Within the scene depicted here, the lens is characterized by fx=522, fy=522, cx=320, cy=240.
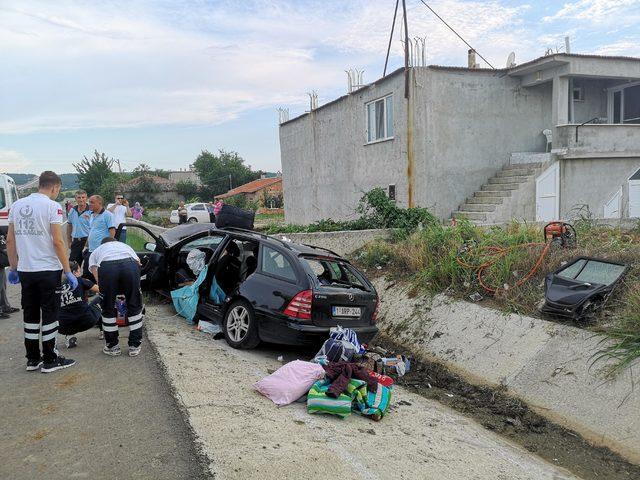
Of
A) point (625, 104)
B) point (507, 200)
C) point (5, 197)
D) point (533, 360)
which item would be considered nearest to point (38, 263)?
point (533, 360)

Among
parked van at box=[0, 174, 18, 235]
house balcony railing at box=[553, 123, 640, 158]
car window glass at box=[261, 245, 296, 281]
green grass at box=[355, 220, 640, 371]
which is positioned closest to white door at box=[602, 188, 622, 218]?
house balcony railing at box=[553, 123, 640, 158]

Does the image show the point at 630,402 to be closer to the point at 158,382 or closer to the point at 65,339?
the point at 158,382

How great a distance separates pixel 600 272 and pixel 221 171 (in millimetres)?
79791

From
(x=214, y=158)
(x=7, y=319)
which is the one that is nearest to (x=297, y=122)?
(x=7, y=319)

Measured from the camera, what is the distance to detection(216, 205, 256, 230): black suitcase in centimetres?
820

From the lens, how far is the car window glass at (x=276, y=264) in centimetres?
641

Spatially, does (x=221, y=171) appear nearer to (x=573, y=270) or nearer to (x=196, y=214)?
(x=196, y=214)

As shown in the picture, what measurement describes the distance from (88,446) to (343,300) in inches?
134

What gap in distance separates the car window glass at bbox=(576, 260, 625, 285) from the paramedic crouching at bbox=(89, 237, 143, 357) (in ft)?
17.2

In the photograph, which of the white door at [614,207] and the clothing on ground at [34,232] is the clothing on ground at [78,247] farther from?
the white door at [614,207]

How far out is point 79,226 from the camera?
877 cm

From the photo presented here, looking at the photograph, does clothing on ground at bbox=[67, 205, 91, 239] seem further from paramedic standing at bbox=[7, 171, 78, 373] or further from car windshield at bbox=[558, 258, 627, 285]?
car windshield at bbox=[558, 258, 627, 285]

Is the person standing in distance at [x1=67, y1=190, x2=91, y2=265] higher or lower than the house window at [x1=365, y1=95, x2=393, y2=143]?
lower

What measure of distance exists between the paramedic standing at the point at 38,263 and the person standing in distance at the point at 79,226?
154 inches
